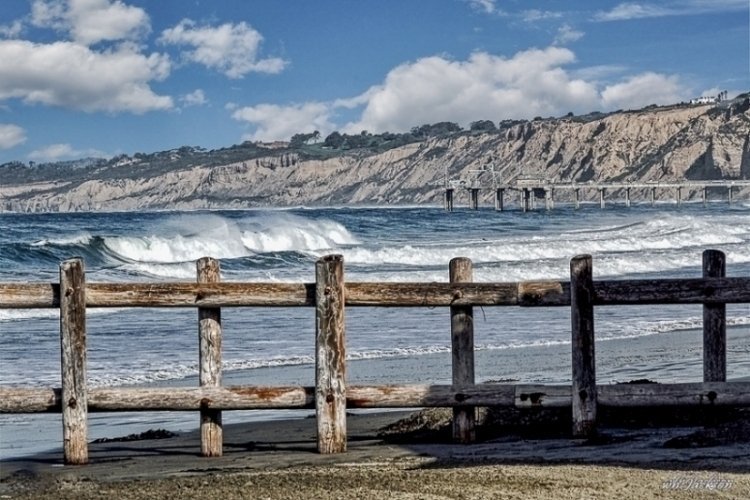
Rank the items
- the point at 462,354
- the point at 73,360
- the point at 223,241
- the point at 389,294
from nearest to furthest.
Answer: the point at 73,360
the point at 389,294
the point at 462,354
the point at 223,241

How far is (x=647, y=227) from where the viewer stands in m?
64.2

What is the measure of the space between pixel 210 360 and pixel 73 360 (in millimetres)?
939

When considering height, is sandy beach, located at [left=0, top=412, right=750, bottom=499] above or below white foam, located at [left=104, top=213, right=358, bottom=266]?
below

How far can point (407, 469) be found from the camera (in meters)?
7.79

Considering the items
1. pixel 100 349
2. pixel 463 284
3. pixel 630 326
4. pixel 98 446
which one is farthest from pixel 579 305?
pixel 630 326

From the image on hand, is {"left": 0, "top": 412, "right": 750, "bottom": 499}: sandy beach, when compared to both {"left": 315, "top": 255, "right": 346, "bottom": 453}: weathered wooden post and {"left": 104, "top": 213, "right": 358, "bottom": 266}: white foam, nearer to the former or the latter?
{"left": 315, "top": 255, "right": 346, "bottom": 453}: weathered wooden post

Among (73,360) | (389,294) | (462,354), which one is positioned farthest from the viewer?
(462,354)

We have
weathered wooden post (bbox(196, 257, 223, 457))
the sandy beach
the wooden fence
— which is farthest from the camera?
weathered wooden post (bbox(196, 257, 223, 457))

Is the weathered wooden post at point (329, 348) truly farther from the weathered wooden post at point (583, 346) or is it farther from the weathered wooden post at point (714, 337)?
the weathered wooden post at point (714, 337)

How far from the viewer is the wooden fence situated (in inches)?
332

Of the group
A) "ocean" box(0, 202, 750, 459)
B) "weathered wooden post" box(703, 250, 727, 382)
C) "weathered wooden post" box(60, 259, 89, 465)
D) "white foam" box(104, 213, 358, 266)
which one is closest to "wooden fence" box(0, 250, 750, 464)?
"weathered wooden post" box(60, 259, 89, 465)

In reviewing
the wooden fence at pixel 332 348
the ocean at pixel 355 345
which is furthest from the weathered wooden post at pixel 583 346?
the ocean at pixel 355 345

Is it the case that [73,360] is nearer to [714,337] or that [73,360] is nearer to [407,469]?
[407,469]

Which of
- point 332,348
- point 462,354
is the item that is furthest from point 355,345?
point 332,348
